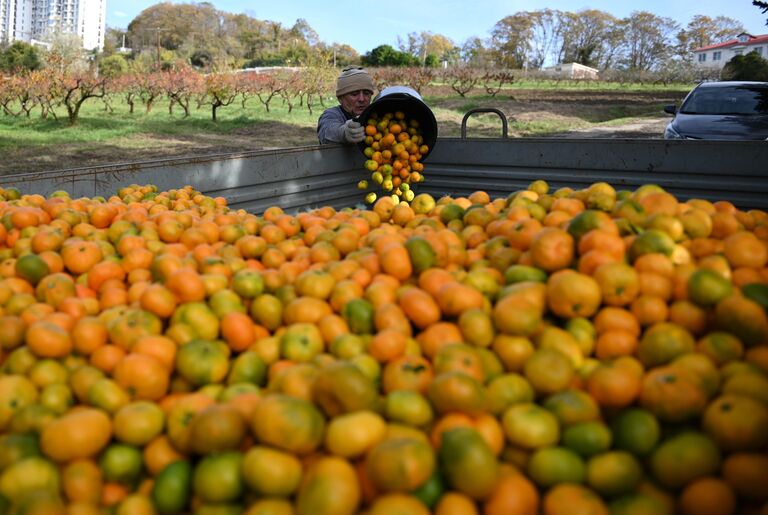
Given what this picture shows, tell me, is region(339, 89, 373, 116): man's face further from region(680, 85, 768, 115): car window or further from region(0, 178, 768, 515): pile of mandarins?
region(680, 85, 768, 115): car window

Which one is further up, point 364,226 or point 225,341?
point 364,226

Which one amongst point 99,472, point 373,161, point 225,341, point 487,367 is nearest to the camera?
point 99,472

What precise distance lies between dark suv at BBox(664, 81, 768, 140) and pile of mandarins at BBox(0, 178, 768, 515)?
836cm

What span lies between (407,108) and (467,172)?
0.90 meters

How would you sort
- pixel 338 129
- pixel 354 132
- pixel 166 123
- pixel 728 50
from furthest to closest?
pixel 728 50, pixel 166 123, pixel 338 129, pixel 354 132

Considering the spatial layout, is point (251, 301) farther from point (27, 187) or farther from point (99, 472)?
point (27, 187)

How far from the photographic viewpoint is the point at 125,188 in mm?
4402

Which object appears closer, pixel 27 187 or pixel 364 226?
pixel 364 226

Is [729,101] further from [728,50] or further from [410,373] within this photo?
[728,50]

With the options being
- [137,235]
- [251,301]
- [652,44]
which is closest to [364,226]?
[251,301]

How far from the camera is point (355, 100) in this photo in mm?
6934

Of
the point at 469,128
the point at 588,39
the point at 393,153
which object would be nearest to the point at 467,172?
the point at 393,153

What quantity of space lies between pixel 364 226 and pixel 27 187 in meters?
2.72

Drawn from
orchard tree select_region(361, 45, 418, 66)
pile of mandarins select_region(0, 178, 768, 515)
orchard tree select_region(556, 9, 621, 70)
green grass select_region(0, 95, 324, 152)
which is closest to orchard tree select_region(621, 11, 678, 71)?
orchard tree select_region(556, 9, 621, 70)
